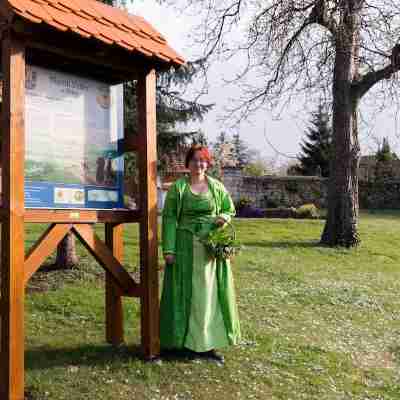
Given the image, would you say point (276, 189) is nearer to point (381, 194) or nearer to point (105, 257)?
point (381, 194)

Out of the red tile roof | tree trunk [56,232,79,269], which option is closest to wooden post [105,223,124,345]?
the red tile roof

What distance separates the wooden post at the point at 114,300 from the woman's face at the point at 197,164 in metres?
0.95

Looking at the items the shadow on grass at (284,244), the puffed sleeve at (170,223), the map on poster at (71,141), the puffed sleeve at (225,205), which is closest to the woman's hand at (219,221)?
the puffed sleeve at (225,205)

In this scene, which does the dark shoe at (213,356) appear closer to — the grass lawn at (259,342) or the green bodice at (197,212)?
the grass lawn at (259,342)

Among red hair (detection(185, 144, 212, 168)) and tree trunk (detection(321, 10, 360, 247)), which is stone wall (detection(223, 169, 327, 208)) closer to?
tree trunk (detection(321, 10, 360, 247))

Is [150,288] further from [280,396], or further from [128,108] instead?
[128,108]

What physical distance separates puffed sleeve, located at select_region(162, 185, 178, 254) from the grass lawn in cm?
101

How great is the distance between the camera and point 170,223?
4.94 meters

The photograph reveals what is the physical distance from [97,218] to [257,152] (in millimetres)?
56702

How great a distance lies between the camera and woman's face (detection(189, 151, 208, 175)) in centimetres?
495

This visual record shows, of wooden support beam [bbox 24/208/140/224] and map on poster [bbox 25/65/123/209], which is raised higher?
map on poster [bbox 25/65/123/209]

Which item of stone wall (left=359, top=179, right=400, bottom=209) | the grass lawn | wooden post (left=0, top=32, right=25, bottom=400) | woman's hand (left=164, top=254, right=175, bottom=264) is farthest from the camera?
stone wall (left=359, top=179, right=400, bottom=209)

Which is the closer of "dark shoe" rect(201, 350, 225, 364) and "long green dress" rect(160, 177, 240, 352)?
"long green dress" rect(160, 177, 240, 352)

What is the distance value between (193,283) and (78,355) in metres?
1.26
